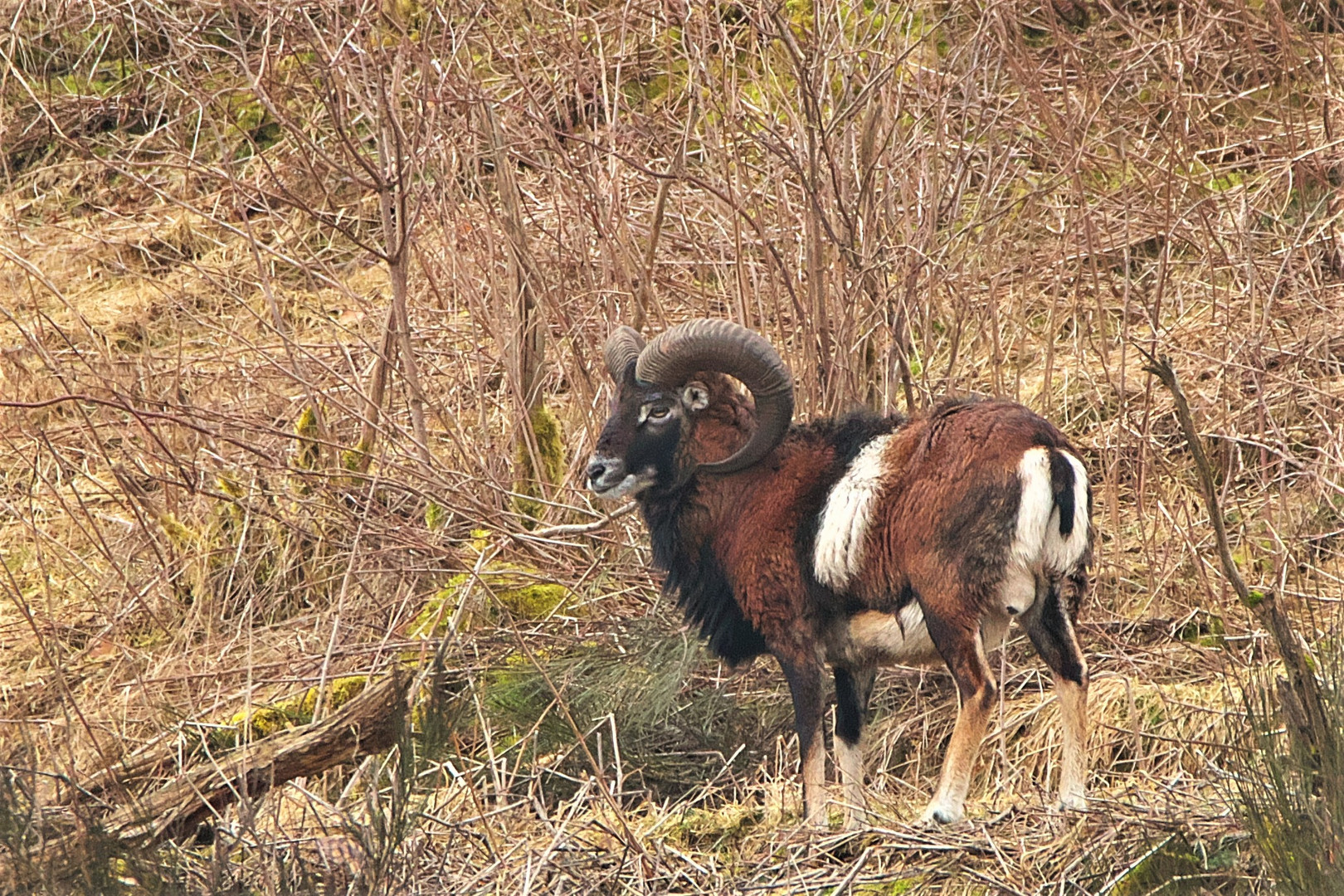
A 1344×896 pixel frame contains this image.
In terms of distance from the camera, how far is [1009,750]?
7.16 m

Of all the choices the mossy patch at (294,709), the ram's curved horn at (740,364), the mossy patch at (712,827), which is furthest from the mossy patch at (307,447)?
the mossy patch at (712,827)

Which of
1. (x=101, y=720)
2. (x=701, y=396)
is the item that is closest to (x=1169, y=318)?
(x=701, y=396)

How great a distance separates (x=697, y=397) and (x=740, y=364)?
33 centimetres

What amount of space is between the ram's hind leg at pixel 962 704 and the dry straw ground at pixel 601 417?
19 centimetres

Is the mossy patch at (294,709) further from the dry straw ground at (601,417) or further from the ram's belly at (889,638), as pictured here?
the ram's belly at (889,638)

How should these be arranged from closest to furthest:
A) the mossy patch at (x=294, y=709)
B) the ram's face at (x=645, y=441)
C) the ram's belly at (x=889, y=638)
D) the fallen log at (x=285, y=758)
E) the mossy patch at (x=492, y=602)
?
1. the ram's belly at (x=889, y=638)
2. the fallen log at (x=285, y=758)
3. the ram's face at (x=645, y=441)
4. the mossy patch at (x=294, y=709)
5. the mossy patch at (x=492, y=602)

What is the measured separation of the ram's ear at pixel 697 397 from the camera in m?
6.60

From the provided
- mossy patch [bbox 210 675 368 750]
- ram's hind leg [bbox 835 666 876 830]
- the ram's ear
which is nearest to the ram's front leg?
ram's hind leg [bbox 835 666 876 830]

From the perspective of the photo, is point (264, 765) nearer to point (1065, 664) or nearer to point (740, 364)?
point (740, 364)

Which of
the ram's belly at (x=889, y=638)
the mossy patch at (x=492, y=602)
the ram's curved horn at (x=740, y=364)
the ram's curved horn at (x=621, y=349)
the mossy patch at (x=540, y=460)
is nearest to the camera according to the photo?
the ram's belly at (x=889, y=638)

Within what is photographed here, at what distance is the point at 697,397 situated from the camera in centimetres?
661

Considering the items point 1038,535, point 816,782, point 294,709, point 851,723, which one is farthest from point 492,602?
point 1038,535

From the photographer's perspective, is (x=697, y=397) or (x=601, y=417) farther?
(x=601, y=417)

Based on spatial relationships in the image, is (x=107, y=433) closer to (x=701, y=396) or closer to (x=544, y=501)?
(x=544, y=501)
